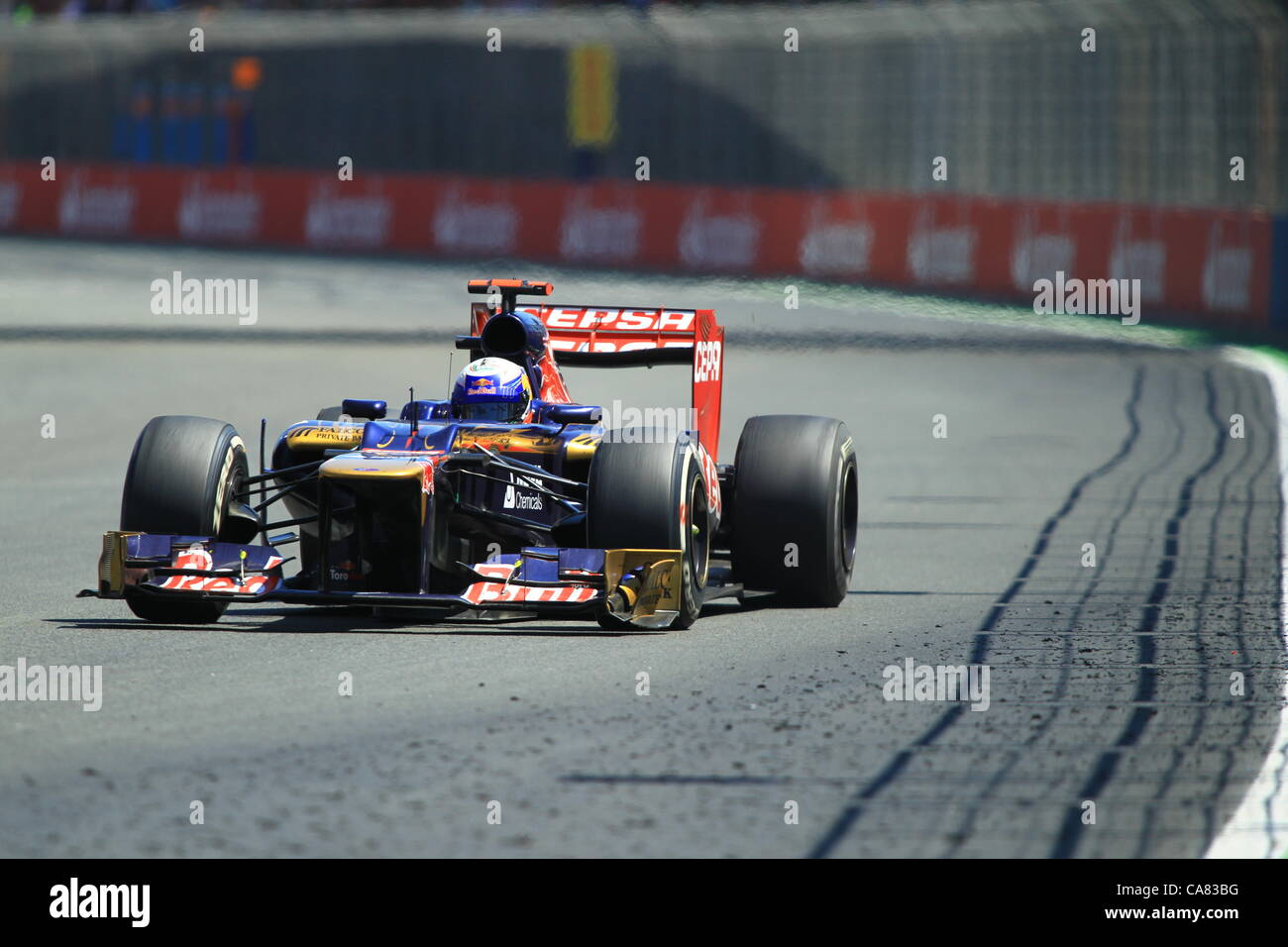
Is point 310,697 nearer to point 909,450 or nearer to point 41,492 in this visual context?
point 41,492

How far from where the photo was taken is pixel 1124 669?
325 inches

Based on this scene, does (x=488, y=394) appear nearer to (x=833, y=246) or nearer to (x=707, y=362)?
(x=707, y=362)

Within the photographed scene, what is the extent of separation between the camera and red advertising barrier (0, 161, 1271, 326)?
27.0 m

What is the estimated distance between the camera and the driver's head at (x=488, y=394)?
32.8 feet

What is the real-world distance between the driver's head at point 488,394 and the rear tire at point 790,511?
1115 millimetres

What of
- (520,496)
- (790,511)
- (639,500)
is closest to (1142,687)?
(639,500)

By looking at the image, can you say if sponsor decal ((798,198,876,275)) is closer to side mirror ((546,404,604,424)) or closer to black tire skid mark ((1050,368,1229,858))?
black tire skid mark ((1050,368,1229,858))

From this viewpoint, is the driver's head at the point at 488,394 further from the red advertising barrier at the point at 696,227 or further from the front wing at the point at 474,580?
the red advertising barrier at the point at 696,227

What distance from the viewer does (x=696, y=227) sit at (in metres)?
32.6

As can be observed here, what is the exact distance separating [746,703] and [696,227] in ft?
84.0

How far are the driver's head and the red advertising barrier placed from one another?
18.2 meters

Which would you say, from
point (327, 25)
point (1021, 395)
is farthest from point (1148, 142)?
point (327, 25)

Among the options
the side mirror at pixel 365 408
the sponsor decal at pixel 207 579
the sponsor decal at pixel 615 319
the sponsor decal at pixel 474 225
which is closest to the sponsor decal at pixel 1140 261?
the sponsor decal at pixel 474 225
